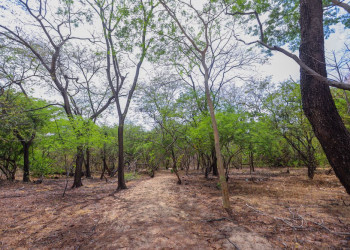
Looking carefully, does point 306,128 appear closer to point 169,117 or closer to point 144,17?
point 169,117

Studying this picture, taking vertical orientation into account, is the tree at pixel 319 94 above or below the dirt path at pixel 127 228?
above

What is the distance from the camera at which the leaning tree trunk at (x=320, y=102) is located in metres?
3.04

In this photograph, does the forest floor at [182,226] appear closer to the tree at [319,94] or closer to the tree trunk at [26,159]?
the tree at [319,94]

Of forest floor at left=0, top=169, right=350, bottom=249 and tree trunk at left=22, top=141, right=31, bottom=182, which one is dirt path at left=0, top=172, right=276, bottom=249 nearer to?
forest floor at left=0, top=169, right=350, bottom=249

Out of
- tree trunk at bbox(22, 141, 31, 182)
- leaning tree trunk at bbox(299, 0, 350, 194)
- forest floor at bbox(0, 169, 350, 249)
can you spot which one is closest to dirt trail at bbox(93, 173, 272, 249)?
forest floor at bbox(0, 169, 350, 249)

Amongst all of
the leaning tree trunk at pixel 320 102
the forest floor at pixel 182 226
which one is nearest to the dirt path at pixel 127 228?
the forest floor at pixel 182 226

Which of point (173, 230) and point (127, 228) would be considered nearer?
point (173, 230)

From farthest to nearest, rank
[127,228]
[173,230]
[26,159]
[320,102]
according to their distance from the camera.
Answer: [26,159], [127,228], [173,230], [320,102]

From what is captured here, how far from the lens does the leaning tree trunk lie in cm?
304

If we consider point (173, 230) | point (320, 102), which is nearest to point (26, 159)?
point (173, 230)

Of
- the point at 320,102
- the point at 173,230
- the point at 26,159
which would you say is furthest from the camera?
the point at 26,159

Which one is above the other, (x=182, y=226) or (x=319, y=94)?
(x=319, y=94)

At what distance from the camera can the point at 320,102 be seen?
10.5 feet

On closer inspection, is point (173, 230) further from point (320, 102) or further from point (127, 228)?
point (320, 102)
